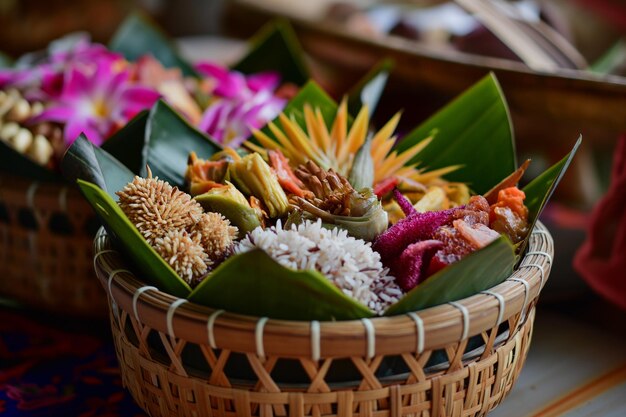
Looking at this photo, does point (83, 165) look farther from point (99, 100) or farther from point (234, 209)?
point (99, 100)

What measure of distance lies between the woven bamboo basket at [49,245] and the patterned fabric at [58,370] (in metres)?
0.03

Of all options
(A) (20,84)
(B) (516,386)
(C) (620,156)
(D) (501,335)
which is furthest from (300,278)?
(A) (20,84)

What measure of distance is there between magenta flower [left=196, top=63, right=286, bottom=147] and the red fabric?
1.39ft

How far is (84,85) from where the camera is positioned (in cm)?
89

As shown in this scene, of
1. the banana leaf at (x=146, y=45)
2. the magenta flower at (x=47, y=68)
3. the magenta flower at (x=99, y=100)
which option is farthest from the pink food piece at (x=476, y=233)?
the banana leaf at (x=146, y=45)

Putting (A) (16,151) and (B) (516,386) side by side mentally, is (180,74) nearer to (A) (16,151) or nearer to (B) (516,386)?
(A) (16,151)

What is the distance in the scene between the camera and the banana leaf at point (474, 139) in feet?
2.47

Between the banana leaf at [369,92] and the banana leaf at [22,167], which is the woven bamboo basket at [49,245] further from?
the banana leaf at [369,92]

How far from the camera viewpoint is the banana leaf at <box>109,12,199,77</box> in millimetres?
1169

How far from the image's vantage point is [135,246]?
0.54m

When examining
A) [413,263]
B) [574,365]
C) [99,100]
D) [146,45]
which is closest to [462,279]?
[413,263]

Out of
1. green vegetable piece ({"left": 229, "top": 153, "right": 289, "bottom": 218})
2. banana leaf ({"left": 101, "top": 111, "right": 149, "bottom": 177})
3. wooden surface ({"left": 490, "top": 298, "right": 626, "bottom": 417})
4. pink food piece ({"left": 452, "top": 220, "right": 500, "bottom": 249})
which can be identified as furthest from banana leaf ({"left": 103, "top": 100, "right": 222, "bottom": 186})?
wooden surface ({"left": 490, "top": 298, "right": 626, "bottom": 417})

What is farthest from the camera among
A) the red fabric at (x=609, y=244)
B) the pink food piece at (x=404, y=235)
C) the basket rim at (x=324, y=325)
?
the red fabric at (x=609, y=244)

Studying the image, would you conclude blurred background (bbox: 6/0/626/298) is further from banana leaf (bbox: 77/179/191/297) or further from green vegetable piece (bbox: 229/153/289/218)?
banana leaf (bbox: 77/179/191/297)
